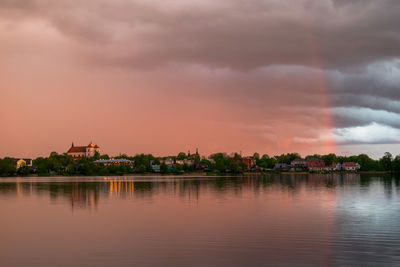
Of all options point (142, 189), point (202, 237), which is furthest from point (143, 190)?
point (202, 237)

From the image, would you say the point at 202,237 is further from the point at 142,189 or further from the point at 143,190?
the point at 142,189

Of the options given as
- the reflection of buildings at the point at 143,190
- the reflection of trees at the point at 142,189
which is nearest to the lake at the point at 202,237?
the reflection of buildings at the point at 143,190

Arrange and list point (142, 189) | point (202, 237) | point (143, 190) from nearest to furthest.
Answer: point (202, 237) < point (143, 190) < point (142, 189)

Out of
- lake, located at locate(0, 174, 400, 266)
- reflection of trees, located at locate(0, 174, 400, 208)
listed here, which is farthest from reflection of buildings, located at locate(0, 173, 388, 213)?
lake, located at locate(0, 174, 400, 266)

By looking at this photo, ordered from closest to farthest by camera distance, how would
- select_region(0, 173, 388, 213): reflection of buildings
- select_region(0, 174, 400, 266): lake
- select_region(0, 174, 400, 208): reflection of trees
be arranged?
1. select_region(0, 174, 400, 266): lake
2. select_region(0, 173, 388, 213): reflection of buildings
3. select_region(0, 174, 400, 208): reflection of trees

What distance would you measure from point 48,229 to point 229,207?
21.4 m

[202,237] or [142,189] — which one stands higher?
[202,237]

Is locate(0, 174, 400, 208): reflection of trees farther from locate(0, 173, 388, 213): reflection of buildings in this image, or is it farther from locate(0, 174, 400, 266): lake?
locate(0, 174, 400, 266): lake

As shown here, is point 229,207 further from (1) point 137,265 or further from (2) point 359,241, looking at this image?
(1) point 137,265

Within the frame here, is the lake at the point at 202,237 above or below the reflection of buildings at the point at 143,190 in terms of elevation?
above

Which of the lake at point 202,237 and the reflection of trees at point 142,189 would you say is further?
the reflection of trees at point 142,189

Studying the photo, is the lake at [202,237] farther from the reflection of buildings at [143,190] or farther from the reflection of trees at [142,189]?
the reflection of trees at [142,189]

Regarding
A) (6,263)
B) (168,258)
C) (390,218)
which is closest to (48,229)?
(6,263)

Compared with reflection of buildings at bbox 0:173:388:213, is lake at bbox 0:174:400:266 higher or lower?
higher
